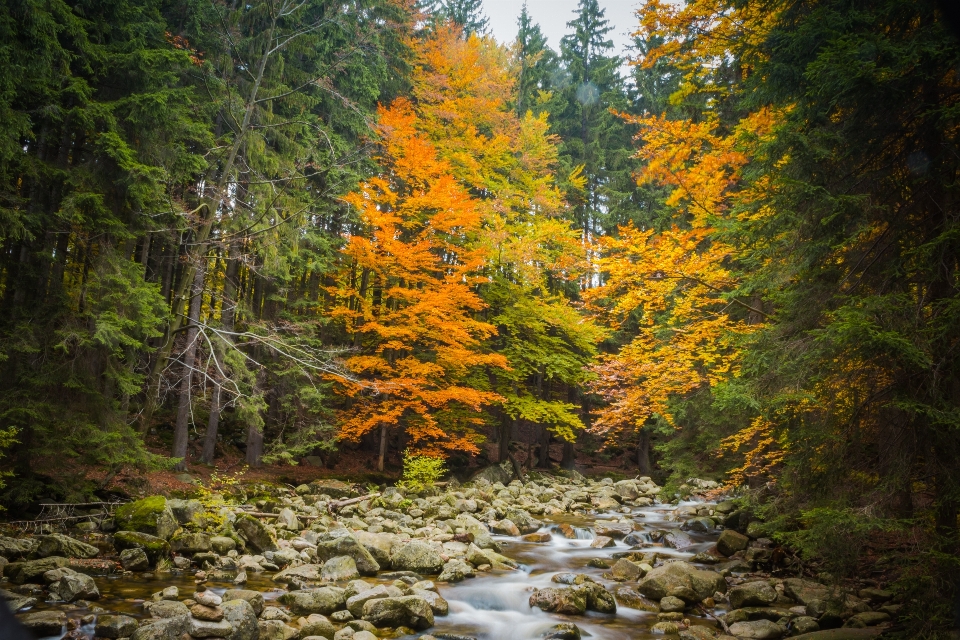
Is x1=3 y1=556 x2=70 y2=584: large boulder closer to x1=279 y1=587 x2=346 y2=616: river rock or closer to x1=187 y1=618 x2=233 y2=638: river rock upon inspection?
x1=187 y1=618 x2=233 y2=638: river rock

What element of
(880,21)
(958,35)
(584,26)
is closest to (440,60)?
(880,21)

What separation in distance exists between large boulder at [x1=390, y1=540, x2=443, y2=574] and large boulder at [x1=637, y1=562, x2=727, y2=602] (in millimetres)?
3265

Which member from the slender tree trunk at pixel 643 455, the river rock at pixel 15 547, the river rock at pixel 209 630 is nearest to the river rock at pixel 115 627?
the river rock at pixel 209 630

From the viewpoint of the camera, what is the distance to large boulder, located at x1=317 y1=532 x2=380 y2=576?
28.9 ft

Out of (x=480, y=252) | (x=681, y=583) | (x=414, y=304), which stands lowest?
(x=681, y=583)

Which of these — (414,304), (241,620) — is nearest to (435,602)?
(241,620)

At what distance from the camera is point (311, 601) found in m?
6.96

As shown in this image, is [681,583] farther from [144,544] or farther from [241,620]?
[144,544]

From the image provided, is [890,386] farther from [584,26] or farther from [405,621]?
[584,26]

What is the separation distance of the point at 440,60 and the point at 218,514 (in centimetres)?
1600

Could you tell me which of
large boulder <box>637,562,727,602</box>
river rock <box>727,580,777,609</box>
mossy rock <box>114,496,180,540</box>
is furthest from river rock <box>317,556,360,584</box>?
river rock <box>727,580,777,609</box>

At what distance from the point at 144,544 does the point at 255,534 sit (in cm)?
175

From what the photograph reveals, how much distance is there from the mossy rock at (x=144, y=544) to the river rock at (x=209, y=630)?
294cm

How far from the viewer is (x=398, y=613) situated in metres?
6.75
